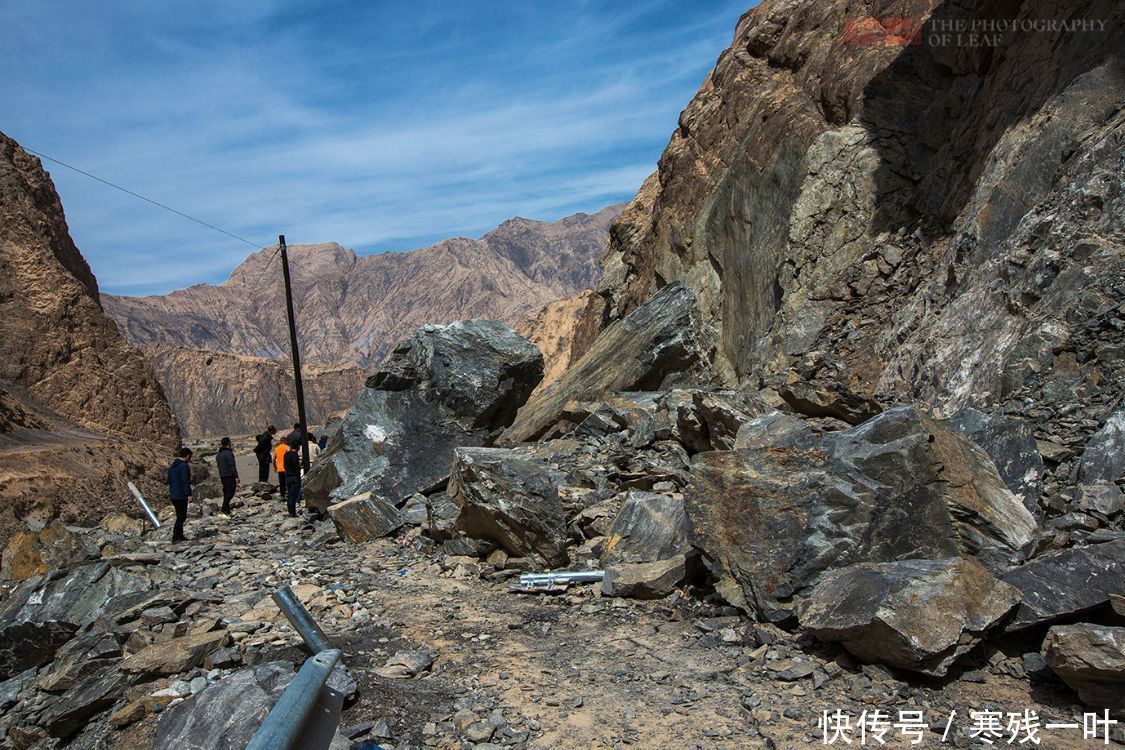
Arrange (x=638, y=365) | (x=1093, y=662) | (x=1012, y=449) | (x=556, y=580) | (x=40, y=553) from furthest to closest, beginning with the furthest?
(x=638, y=365) → (x=40, y=553) → (x=556, y=580) → (x=1012, y=449) → (x=1093, y=662)

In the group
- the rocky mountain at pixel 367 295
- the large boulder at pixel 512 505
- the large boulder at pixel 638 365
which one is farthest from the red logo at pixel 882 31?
the rocky mountain at pixel 367 295

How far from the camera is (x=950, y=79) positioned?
42.7ft

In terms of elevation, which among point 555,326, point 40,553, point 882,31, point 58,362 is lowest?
point 40,553

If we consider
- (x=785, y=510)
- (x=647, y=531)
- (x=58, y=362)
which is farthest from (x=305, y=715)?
(x=58, y=362)

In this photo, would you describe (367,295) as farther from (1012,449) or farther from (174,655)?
(1012,449)

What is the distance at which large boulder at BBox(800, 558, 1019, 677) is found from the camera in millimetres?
4461

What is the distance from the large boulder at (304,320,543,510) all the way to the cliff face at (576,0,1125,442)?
4.05 metres

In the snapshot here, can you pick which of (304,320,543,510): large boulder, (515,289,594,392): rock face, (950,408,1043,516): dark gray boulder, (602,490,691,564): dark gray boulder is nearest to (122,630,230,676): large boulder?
(602,490,691,564): dark gray boulder

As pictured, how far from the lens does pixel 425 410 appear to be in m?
12.2

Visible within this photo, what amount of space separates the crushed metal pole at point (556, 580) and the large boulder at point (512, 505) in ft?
1.66

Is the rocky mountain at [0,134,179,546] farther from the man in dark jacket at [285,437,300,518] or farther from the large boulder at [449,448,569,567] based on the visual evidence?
the large boulder at [449,448,569,567]

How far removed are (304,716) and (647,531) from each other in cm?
551

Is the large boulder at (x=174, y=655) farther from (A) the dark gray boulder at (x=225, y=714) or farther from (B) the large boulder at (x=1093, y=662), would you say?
(B) the large boulder at (x=1093, y=662)

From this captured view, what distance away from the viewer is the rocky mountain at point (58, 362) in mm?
15383
